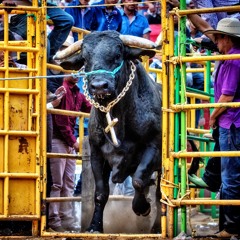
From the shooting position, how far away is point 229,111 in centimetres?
765

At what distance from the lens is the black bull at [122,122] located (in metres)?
8.52

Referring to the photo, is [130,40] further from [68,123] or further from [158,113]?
[68,123]

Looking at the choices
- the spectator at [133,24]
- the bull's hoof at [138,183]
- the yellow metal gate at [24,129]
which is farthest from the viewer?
the spectator at [133,24]

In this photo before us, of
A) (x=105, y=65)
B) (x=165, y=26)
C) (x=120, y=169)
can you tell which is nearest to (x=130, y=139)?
(x=120, y=169)

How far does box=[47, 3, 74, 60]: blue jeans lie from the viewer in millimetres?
9789

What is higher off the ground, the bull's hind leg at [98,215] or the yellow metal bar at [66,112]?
the yellow metal bar at [66,112]

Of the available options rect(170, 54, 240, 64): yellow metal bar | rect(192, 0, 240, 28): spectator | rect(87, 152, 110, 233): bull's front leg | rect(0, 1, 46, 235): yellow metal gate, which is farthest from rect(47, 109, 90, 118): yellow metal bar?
rect(170, 54, 240, 64): yellow metal bar

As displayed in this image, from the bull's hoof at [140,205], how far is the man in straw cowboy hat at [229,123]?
4.06ft

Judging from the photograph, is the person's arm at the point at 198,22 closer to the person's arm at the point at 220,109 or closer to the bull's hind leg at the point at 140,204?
the person's arm at the point at 220,109

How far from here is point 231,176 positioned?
24.7 feet

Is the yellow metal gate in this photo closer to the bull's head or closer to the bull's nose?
the bull's head

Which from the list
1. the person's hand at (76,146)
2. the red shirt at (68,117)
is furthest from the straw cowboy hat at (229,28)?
the person's hand at (76,146)

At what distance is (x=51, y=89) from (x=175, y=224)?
122 inches

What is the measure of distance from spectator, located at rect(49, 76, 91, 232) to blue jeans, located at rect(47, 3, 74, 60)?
0.53 metres
